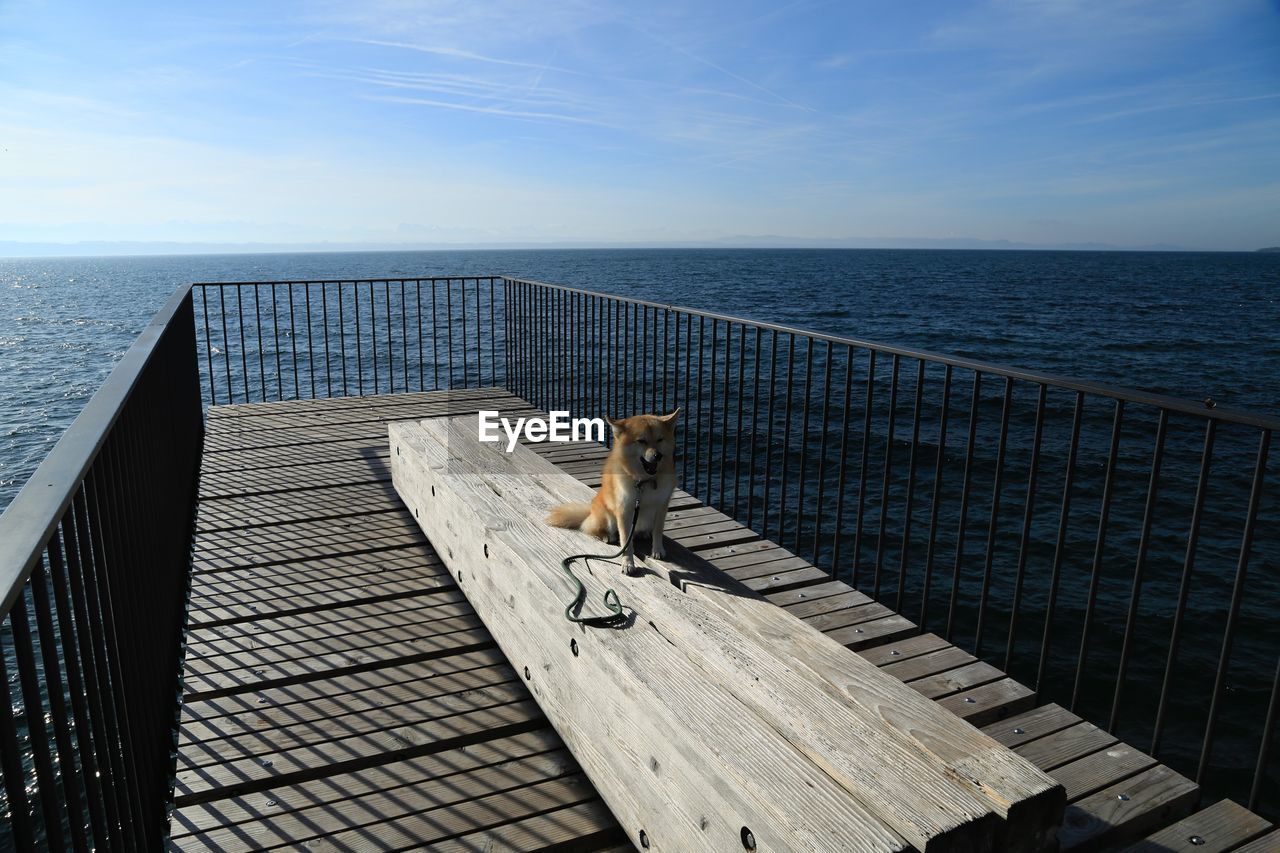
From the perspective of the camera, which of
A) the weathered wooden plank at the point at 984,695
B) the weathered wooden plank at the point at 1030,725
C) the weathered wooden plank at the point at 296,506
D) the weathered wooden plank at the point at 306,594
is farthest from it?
the weathered wooden plank at the point at 296,506

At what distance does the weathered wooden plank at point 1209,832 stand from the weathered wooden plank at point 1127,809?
1.2 inches

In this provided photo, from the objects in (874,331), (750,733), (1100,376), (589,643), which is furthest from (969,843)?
(874,331)

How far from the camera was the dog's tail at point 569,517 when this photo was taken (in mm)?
2908

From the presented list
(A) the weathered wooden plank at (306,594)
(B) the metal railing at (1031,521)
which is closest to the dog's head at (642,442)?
(B) the metal railing at (1031,521)

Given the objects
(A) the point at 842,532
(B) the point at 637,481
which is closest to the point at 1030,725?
(B) the point at 637,481

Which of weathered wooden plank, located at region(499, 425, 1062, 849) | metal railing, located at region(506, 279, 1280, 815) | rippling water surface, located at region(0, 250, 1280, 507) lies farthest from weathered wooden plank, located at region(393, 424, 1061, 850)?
rippling water surface, located at region(0, 250, 1280, 507)

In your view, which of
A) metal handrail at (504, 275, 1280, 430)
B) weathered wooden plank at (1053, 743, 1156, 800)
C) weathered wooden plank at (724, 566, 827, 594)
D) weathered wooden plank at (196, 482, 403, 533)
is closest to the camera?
metal handrail at (504, 275, 1280, 430)

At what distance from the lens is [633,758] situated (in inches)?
77.1

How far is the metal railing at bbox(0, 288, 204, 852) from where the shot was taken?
1.07 m

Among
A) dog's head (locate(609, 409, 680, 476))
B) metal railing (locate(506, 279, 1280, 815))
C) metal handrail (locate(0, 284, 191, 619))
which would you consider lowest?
metal railing (locate(506, 279, 1280, 815))

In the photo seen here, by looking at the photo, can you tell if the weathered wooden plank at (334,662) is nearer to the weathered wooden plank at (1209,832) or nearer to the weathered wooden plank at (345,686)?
the weathered wooden plank at (345,686)

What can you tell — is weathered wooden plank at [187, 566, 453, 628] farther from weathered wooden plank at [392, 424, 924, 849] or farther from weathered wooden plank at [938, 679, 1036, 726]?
weathered wooden plank at [938, 679, 1036, 726]

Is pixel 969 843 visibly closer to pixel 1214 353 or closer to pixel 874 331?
pixel 874 331

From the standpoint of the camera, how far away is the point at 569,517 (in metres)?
2.91
